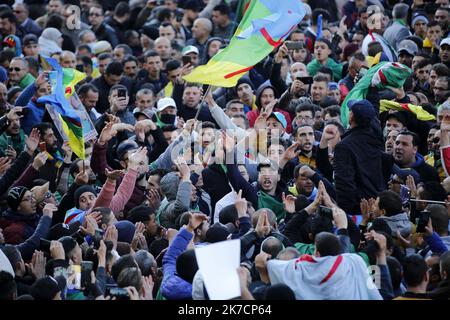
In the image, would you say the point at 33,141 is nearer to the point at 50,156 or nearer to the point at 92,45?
the point at 50,156

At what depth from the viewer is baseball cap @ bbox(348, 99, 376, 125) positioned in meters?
13.6

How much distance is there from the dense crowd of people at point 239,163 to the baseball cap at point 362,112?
0.05 feet

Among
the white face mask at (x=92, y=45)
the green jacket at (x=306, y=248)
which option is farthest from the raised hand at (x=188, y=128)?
the white face mask at (x=92, y=45)

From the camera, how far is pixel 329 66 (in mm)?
19281

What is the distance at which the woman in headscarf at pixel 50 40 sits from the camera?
2148cm

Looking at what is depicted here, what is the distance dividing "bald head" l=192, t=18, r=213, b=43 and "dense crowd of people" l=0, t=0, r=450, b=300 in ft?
0.12

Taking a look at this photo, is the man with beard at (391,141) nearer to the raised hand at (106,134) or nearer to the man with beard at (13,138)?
the raised hand at (106,134)

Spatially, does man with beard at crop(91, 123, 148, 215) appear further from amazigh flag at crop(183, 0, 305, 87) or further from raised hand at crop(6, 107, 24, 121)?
amazigh flag at crop(183, 0, 305, 87)

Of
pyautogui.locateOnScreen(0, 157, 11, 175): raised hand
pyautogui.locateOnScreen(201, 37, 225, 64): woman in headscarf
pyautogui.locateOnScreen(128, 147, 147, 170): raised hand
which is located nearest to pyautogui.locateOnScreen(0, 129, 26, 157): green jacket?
pyautogui.locateOnScreen(0, 157, 11, 175): raised hand

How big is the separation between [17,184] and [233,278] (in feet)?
17.7

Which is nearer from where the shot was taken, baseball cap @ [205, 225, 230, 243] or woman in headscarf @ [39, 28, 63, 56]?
baseball cap @ [205, 225, 230, 243]

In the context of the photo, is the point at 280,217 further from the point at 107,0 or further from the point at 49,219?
the point at 107,0

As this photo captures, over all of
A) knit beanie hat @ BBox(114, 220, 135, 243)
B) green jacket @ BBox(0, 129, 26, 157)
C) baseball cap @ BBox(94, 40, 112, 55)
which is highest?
knit beanie hat @ BBox(114, 220, 135, 243)

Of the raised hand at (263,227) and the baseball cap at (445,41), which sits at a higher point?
the raised hand at (263,227)
